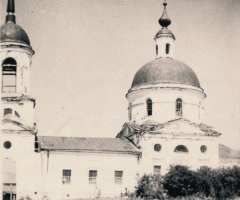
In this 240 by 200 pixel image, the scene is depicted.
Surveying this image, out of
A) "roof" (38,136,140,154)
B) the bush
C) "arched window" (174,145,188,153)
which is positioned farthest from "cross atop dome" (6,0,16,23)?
"arched window" (174,145,188,153)

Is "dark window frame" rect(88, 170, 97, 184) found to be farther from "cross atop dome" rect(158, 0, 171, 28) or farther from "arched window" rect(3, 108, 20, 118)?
"cross atop dome" rect(158, 0, 171, 28)

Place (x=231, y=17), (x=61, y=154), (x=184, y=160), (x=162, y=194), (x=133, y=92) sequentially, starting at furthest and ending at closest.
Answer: (x=133, y=92)
(x=184, y=160)
(x=61, y=154)
(x=162, y=194)
(x=231, y=17)

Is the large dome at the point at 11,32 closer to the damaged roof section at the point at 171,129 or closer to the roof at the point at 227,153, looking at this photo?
the damaged roof section at the point at 171,129

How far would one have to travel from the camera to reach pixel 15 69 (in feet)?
87.0

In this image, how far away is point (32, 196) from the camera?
26.2 m

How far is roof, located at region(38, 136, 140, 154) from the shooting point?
27973 mm

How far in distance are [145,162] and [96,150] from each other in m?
2.80

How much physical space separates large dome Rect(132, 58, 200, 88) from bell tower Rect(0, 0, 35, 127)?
773 centimetres

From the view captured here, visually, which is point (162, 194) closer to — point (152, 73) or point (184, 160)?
point (184, 160)

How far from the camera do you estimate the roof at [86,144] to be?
91.8ft

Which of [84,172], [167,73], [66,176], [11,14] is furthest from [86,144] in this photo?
[11,14]

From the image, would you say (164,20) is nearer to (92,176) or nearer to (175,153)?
(175,153)

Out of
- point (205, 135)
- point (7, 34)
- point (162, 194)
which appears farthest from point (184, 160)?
point (7, 34)

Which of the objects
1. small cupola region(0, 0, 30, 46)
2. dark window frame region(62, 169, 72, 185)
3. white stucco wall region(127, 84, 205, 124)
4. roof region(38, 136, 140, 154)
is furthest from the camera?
white stucco wall region(127, 84, 205, 124)
